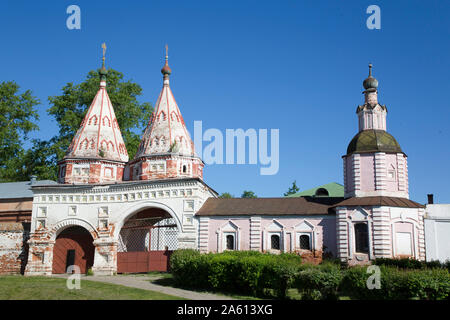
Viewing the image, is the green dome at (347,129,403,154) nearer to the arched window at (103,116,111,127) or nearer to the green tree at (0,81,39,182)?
the arched window at (103,116,111,127)

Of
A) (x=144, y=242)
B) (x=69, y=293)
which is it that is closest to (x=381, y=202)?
(x=69, y=293)

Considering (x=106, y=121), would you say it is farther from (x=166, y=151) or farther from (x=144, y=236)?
(x=144, y=236)

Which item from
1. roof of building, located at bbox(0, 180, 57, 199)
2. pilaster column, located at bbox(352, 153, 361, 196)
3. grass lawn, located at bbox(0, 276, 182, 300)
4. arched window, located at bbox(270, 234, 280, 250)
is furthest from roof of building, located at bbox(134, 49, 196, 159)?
grass lawn, located at bbox(0, 276, 182, 300)

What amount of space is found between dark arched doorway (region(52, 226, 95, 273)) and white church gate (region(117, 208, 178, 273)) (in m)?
1.67

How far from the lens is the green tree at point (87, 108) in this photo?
37.5 metres

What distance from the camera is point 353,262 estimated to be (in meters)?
21.3

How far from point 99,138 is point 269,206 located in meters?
11.3

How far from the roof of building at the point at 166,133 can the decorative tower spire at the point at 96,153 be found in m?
1.62

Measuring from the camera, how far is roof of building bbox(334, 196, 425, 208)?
70.8 feet

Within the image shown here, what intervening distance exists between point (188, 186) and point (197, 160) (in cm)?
387

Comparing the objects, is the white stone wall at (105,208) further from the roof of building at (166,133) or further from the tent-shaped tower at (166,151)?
the roof of building at (166,133)

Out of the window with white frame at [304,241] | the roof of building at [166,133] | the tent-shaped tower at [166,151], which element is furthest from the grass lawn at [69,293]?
the roof of building at [166,133]
